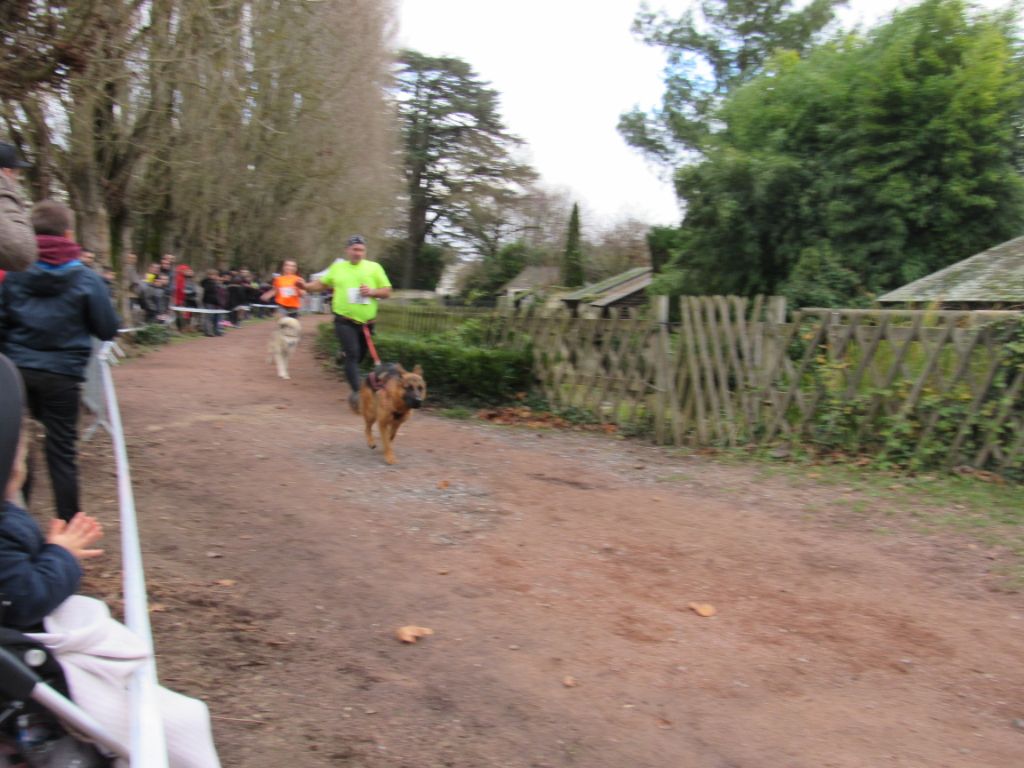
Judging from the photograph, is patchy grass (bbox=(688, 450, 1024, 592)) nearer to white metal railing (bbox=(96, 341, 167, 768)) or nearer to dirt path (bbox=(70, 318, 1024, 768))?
dirt path (bbox=(70, 318, 1024, 768))

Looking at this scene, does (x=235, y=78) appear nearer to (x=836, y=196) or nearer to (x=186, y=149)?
(x=186, y=149)

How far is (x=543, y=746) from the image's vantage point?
3.13 meters

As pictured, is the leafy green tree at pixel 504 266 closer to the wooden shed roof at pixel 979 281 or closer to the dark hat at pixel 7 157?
the wooden shed roof at pixel 979 281

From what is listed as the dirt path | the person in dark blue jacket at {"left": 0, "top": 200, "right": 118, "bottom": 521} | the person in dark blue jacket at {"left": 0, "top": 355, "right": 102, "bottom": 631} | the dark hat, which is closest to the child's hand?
the person in dark blue jacket at {"left": 0, "top": 355, "right": 102, "bottom": 631}

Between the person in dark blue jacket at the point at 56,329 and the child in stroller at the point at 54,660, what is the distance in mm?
2414

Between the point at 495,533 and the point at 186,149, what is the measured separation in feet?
48.3

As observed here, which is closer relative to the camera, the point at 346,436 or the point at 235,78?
the point at 346,436

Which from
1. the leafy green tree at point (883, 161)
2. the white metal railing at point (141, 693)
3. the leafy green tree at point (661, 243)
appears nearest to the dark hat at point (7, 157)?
the white metal railing at point (141, 693)

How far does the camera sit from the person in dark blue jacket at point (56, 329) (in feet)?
14.4

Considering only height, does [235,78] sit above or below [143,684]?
above

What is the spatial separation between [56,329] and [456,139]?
52.7m

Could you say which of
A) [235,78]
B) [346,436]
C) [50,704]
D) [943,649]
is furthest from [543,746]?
[235,78]

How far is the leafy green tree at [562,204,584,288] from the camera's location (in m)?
46.7

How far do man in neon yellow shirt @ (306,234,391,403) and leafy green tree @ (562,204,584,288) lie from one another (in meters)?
37.4
